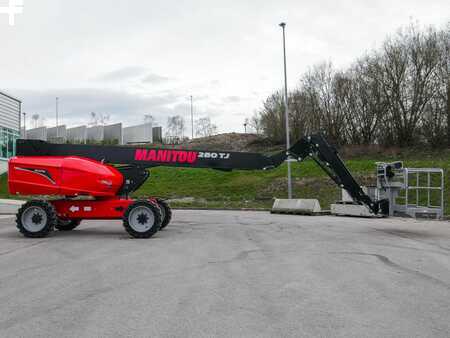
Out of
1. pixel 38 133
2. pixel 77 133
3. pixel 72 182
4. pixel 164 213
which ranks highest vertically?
pixel 38 133

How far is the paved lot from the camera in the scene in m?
5.40

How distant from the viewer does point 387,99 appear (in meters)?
40.1

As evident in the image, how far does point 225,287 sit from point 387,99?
1430 inches

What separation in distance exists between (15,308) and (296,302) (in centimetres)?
357

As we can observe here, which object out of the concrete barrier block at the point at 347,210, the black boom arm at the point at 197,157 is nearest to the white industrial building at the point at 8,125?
the concrete barrier block at the point at 347,210

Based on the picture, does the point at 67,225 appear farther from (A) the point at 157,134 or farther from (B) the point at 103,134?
(A) the point at 157,134

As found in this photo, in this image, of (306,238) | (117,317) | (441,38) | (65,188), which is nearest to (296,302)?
(117,317)

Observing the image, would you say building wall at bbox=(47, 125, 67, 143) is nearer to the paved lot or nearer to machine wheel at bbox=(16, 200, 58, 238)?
machine wheel at bbox=(16, 200, 58, 238)

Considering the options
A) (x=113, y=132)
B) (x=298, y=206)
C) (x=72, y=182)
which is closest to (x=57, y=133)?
(x=113, y=132)

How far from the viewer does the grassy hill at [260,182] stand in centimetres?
3052

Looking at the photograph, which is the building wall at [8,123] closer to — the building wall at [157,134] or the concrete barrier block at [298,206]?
the concrete barrier block at [298,206]

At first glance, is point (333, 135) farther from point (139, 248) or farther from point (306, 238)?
point (139, 248)

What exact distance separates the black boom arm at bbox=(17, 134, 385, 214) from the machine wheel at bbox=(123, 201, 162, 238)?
1298 mm

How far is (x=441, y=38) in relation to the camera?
126ft
